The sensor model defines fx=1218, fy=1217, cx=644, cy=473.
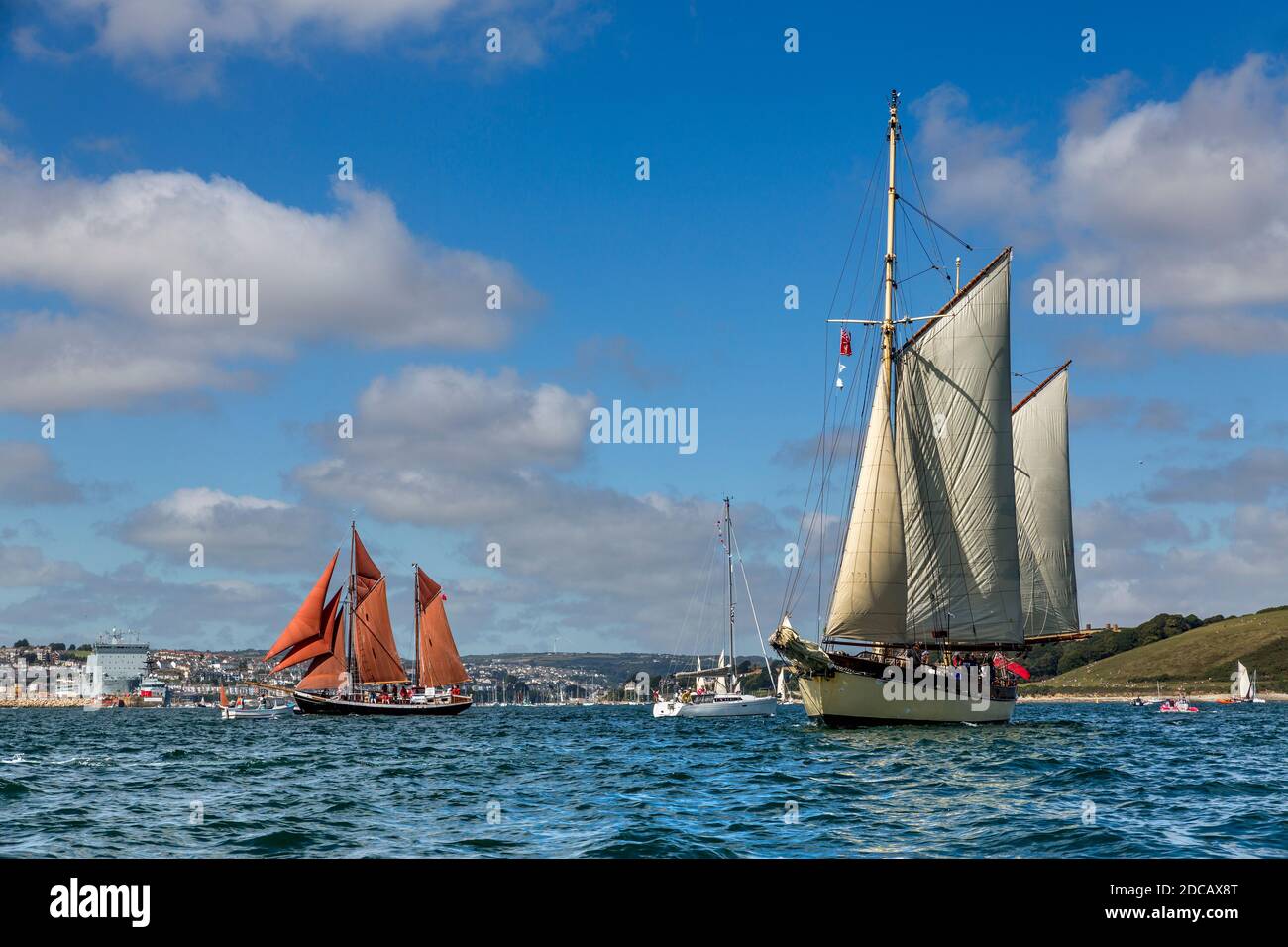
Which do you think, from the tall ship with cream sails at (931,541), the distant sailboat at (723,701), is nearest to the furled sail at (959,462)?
the tall ship with cream sails at (931,541)

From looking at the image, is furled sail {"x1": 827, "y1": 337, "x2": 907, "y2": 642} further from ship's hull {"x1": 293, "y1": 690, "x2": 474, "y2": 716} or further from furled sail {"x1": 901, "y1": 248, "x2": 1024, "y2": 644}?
ship's hull {"x1": 293, "y1": 690, "x2": 474, "y2": 716}

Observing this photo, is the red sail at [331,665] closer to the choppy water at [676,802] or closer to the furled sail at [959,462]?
the choppy water at [676,802]

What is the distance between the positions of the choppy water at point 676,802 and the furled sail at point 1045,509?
2570 centimetres

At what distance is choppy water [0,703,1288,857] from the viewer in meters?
21.2

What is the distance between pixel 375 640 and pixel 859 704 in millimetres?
71370

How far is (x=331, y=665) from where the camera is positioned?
4956 inches

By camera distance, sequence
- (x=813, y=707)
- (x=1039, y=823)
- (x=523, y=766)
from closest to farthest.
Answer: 1. (x=1039, y=823)
2. (x=523, y=766)
3. (x=813, y=707)

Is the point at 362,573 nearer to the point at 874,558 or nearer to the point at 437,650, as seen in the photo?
the point at 437,650

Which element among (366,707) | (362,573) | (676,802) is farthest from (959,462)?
(366,707)
